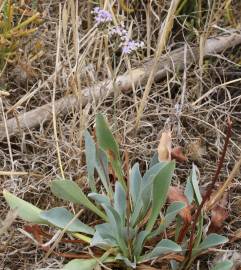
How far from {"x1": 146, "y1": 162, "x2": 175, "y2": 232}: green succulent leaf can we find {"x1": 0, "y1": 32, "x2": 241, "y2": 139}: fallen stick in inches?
15.9

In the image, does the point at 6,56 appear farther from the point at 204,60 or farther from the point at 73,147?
the point at 204,60

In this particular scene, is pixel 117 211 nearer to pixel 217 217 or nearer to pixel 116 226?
pixel 116 226

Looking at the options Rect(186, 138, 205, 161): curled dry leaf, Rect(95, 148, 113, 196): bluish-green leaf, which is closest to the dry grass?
Rect(186, 138, 205, 161): curled dry leaf

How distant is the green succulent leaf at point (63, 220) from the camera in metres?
1.42

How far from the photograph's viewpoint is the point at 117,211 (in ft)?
4.71

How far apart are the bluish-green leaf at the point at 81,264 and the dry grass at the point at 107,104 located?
80mm

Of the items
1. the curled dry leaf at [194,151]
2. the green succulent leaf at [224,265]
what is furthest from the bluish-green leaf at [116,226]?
the curled dry leaf at [194,151]

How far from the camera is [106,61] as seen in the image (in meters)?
1.76

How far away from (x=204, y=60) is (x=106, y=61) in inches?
15.1

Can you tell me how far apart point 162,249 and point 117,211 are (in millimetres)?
150

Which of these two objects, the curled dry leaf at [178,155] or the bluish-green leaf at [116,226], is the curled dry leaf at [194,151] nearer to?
the curled dry leaf at [178,155]

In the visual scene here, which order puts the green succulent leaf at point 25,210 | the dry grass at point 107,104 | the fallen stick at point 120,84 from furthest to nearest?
the fallen stick at point 120,84
the dry grass at point 107,104
the green succulent leaf at point 25,210

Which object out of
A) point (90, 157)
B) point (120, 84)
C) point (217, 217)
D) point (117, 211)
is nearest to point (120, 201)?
point (117, 211)

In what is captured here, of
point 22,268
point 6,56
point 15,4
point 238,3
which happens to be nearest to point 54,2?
point 15,4
